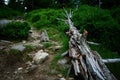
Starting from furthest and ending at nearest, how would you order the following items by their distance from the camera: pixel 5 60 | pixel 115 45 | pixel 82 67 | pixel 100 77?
pixel 115 45 < pixel 5 60 < pixel 82 67 < pixel 100 77

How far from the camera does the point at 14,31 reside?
949 cm

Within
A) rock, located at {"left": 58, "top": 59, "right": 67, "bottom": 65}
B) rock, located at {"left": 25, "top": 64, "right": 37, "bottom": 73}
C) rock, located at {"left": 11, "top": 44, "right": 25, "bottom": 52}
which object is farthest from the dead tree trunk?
rock, located at {"left": 11, "top": 44, "right": 25, "bottom": 52}

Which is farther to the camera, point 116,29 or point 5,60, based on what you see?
point 116,29

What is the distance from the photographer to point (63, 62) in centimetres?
673

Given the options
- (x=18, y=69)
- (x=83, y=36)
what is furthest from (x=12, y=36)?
(x=83, y=36)

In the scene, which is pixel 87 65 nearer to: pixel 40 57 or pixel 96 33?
pixel 40 57

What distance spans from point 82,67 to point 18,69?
219cm

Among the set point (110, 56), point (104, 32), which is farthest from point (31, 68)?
point (104, 32)

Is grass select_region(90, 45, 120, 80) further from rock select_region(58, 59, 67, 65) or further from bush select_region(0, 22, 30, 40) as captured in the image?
bush select_region(0, 22, 30, 40)

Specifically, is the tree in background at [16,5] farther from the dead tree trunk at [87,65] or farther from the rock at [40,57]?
the dead tree trunk at [87,65]

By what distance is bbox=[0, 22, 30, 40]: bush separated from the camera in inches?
368

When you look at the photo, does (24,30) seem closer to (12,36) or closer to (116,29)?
(12,36)

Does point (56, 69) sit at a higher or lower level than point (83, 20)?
lower

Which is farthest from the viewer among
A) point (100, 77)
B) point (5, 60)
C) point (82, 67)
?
point (5, 60)
